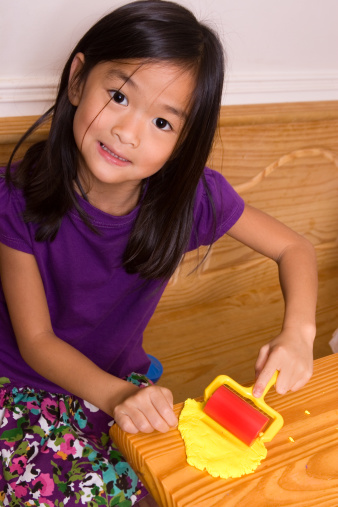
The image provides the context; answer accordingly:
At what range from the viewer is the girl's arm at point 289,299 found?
0.88m

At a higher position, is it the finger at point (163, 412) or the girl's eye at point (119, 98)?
the girl's eye at point (119, 98)

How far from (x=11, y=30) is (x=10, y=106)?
6.0 inches

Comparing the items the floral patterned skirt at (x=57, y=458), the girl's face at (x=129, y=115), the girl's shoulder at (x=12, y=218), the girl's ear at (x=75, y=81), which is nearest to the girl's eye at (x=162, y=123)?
the girl's face at (x=129, y=115)

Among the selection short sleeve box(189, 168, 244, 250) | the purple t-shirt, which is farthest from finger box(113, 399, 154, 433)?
short sleeve box(189, 168, 244, 250)

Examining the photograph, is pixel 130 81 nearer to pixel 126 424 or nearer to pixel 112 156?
pixel 112 156

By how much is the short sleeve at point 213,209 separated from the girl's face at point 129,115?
0.67 feet

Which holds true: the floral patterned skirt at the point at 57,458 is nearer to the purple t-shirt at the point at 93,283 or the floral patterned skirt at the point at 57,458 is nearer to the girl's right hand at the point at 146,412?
the purple t-shirt at the point at 93,283

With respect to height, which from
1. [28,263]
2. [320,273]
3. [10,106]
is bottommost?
[320,273]

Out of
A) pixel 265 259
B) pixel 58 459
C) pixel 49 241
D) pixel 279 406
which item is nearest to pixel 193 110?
pixel 49 241

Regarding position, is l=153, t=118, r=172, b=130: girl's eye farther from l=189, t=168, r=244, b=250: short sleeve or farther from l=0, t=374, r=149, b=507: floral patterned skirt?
l=0, t=374, r=149, b=507: floral patterned skirt

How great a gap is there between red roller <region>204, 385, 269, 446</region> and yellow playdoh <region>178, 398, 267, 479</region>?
13 millimetres

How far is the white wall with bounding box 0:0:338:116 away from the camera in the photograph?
3.95 feet

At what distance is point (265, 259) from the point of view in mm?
1908

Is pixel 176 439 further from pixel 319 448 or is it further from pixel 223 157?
pixel 223 157
